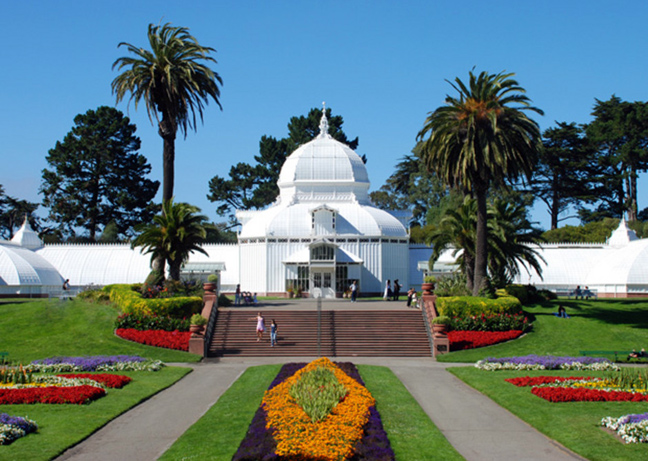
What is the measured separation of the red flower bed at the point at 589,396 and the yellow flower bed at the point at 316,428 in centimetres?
591

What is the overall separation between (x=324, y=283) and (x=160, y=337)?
81.4ft

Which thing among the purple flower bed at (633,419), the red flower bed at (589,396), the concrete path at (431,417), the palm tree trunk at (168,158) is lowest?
the concrete path at (431,417)

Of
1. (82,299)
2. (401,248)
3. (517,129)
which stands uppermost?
(517,129)

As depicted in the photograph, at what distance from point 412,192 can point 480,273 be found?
2204 inches

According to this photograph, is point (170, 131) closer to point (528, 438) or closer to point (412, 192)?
point (528, 438)

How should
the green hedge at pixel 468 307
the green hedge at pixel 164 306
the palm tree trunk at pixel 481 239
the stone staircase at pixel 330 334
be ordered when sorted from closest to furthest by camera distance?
the stone staircase at pixel 330 334, the green hedge at pixel 164 306, the green hedge at pixel 468 307, the palm tree trunk at pixel 481 239

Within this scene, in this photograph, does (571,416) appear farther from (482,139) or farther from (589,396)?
(482,139)

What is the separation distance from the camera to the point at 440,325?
110 ft

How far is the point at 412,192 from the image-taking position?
94.5 metres

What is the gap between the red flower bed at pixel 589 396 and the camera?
810 inches

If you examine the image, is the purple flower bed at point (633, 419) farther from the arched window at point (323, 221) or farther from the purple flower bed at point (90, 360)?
the arched window at point (323, 221)

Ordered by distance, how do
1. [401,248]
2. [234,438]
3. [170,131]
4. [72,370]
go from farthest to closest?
[401,248], [170,131], [72,370], [234,438]

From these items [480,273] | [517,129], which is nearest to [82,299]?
[480,273]

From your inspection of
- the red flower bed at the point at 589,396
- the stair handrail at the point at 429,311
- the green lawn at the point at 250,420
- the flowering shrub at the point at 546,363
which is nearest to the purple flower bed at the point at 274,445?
the green lawn at the point at 250,420
